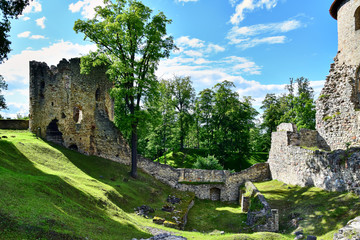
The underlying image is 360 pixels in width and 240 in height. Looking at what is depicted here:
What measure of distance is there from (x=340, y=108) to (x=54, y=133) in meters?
21.6

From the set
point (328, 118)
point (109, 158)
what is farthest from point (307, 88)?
point (109, 158)

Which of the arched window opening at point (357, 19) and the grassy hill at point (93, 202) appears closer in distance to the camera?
the grassy hill at point (93, 202)

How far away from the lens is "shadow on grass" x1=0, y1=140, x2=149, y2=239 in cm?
751

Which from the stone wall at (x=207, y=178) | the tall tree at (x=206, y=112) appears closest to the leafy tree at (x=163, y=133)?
the tall tree at (x=206, y=112)

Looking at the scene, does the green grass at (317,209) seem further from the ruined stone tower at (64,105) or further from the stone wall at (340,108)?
the ruined stone tower at (64,105)

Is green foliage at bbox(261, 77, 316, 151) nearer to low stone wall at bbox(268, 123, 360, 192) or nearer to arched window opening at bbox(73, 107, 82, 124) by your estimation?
low stone wall at bbox(268, 123, 360, 192)

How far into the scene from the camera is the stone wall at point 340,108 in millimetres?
16562

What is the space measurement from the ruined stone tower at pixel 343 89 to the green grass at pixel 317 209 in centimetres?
494

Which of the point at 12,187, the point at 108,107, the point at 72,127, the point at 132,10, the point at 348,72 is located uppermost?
the point at 132,10

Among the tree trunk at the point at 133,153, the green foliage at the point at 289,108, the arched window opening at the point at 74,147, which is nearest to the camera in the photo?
the tree trunk at the point at 133,153

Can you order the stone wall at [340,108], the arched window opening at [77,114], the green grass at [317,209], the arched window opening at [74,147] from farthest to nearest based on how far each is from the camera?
1. the arched window opening at [77,114]
2. the arched window opening at [74,147]
3. the stone wall at [340,108]
4. the green grass at [317,209]

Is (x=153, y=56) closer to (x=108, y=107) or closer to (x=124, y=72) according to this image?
(x=124, y=72)

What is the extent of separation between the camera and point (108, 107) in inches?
942

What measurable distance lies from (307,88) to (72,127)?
3461 centimetres
